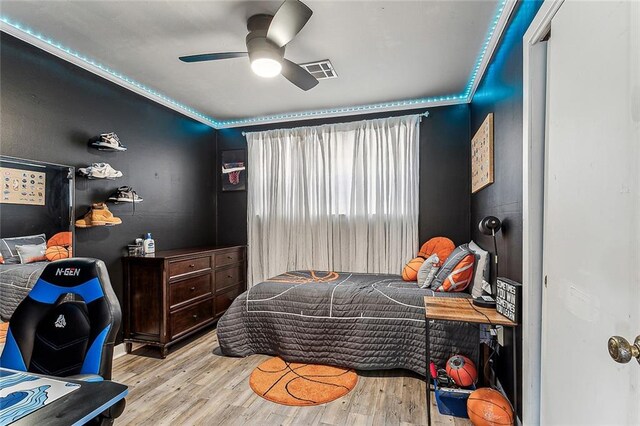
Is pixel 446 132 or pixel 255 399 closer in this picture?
pixel 255 399

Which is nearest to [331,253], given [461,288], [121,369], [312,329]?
[312,329]

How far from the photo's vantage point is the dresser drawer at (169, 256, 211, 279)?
305 cm

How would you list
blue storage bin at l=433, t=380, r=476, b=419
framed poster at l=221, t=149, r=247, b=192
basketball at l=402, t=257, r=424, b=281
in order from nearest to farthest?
blue storage bin at l=433, t=380, r=476, b=419 → basketball at l=402, t=257, r=424, b=281 → framed poster at l=221, t=149, r=247, b=192

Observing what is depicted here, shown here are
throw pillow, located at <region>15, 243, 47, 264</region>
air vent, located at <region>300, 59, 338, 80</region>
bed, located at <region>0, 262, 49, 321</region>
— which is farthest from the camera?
air vent, located at <region>300, 59, 338, 80</region>

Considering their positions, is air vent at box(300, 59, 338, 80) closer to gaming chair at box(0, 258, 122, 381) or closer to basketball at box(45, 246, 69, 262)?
gaming chair at box(0, 258, 122, 381)

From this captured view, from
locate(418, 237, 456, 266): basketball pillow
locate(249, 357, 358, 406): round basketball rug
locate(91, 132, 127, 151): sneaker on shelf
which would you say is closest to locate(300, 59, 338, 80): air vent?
locate(91, 132, 127, 151): sneaker on shelf

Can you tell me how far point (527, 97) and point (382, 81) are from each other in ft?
5.84

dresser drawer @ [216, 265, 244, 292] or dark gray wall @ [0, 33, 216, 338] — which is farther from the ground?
dark gray wall @ [0, 33, 216, 338]

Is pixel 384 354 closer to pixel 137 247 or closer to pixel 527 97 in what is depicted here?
pixel 527 97

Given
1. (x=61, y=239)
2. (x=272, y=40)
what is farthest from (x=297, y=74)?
(x=61, y=239)

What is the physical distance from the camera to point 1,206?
2.08 meters

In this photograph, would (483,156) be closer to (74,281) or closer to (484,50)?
(484,50)

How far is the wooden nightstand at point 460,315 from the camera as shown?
1.80 m

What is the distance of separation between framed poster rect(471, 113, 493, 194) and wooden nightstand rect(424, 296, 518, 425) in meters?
1.02
